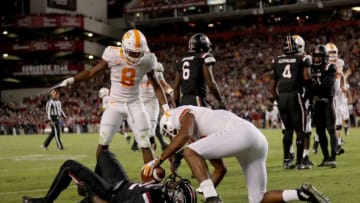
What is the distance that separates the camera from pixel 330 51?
11.9 m

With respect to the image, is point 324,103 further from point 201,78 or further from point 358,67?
point 358,67

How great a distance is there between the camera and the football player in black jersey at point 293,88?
30.7 feet

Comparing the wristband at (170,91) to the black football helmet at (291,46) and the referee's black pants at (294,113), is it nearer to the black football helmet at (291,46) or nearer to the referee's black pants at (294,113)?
the referee's black pants at (294,113)

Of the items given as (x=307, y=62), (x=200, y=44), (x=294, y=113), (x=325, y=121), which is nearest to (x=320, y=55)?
(x=307, y=62)

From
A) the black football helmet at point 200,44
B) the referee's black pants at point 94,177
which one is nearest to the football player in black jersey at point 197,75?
the black football helmet at point 200,44

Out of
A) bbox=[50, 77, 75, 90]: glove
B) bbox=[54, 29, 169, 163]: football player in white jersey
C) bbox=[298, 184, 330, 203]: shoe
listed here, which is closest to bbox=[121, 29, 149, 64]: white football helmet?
bbox=[54, 29, 169, 163]: football player in white jersey

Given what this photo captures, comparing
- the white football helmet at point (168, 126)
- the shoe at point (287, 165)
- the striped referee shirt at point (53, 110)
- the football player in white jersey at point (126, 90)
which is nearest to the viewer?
the white football helmet at point (168, 126)

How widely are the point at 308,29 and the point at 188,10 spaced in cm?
1007

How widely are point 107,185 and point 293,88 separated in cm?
485

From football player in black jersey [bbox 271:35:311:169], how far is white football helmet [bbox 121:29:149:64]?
2574mm

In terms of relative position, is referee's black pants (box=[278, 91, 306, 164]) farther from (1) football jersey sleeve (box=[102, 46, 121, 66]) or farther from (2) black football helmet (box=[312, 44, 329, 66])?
(1) football jersey sleeve (box=[102, 46, 121, 66])

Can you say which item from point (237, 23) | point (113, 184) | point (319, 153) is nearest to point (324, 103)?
point (319, 153)

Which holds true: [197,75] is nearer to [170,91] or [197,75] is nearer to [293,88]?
[170,91]

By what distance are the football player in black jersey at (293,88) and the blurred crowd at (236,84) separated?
2256 cm
